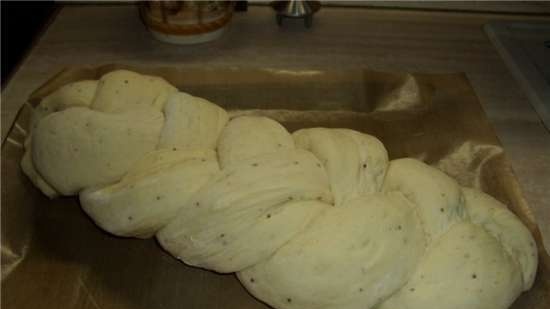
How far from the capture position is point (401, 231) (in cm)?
76

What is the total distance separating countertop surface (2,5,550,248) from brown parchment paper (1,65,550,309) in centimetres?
13

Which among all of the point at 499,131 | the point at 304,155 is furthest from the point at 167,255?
the point at 499,131

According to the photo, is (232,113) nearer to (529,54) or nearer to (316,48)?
(316,48)

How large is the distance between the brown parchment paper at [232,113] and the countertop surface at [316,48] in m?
0.13

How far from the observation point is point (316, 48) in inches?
61.9

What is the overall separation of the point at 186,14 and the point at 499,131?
88cm

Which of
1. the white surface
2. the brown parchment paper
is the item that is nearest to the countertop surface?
the white surface

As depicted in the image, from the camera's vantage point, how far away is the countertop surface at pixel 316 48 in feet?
4.51

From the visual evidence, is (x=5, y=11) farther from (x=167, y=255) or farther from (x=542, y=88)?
(x=542, y=88)

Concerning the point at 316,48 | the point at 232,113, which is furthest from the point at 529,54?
the point at 232,113

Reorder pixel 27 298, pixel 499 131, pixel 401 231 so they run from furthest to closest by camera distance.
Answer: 1. pixel 499 131
2. pixel 27 298
3. pixel 401 231

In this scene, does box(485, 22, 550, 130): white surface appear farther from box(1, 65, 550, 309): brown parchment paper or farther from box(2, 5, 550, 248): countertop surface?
box(1, 65, 550, 309): brown parchment paper

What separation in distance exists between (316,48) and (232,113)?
0.45 m

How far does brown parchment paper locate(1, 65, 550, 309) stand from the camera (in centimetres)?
90
